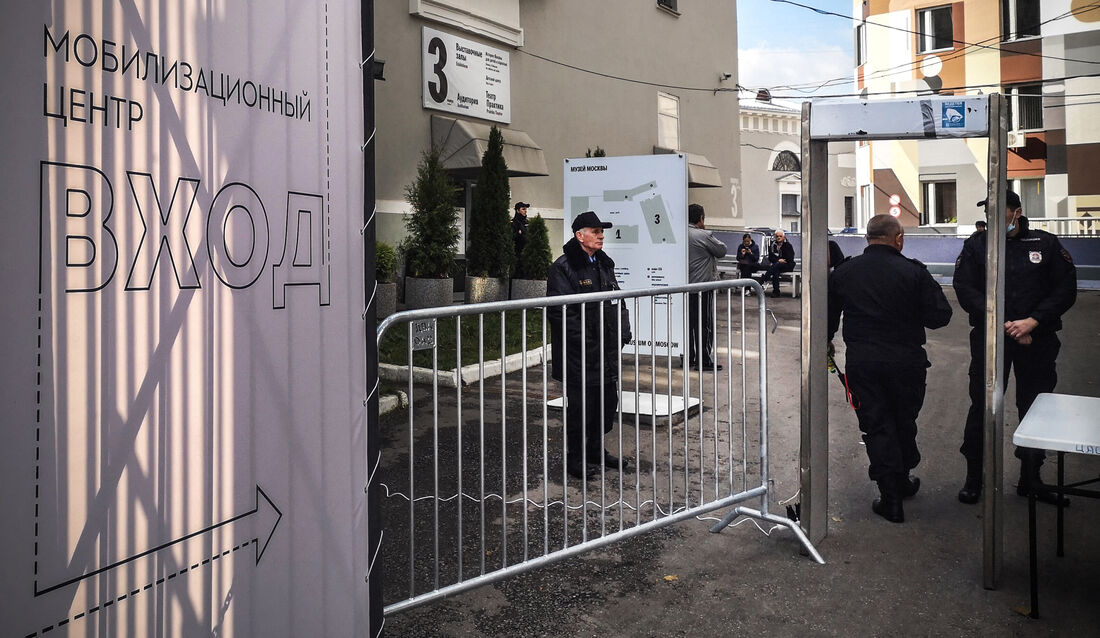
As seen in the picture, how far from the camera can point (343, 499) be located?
273 centimetres

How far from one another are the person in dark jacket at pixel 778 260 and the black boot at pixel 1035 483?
53.2 feet

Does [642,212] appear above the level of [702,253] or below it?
above

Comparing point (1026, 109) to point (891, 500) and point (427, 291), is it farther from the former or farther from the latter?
point (891, 500)

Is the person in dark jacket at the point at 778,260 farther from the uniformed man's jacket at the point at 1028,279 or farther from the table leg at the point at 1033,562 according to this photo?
the table leg at the point at 1033,562

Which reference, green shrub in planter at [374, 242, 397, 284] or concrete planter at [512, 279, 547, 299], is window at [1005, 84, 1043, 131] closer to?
concrete planter at [512, 279, 547, 299]

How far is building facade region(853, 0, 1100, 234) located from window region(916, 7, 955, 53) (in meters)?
0.04

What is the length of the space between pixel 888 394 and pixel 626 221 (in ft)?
11.2

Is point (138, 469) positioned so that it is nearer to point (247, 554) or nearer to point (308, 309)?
point (247, 554)

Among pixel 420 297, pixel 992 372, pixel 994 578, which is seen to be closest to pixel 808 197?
pixel 992 372

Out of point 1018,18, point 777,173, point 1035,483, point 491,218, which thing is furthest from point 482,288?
point 777,173

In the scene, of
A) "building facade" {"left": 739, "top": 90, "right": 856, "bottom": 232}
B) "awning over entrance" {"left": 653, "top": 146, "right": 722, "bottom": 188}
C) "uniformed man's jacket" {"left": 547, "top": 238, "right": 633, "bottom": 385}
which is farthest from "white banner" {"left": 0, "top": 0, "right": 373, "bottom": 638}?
"building facade" {"left": 739, "top": 90, "right": 856, "bottom": 232}

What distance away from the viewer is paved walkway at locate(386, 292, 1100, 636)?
4.04 metres

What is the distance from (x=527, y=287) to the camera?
1847cm

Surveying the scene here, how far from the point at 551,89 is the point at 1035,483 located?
1835 cm
